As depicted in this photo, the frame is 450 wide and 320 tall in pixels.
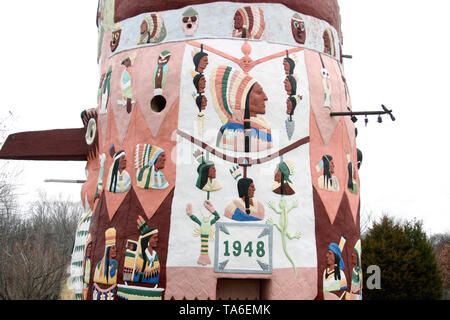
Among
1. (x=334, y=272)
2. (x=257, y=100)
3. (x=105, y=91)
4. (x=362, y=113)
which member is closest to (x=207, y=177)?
(x=257, y=100)

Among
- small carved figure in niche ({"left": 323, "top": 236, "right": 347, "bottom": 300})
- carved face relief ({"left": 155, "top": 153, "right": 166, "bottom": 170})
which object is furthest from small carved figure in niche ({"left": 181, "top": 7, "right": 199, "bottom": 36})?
small carved figure in niche ({"left": 323, "top": 236, "right": 347, "bottom": 300})

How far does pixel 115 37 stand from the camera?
585 inches

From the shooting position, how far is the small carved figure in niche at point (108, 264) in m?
13.3

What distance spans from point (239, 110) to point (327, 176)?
259 cm

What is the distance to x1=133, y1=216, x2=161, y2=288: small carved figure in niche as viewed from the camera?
12.7 metres

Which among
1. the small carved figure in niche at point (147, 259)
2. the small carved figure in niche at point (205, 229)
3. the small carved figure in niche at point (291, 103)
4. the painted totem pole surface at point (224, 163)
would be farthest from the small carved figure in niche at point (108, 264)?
the small carved figure in niche at point (291, 103)

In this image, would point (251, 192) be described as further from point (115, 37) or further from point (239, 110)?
point (115, 37)

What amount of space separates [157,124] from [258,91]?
7.85 feet

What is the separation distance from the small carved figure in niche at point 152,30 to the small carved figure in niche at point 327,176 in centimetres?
473

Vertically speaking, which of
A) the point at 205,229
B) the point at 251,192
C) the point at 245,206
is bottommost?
the point at 205,229

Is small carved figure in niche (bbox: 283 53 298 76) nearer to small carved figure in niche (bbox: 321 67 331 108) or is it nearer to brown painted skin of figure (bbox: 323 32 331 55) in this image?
small carved figure in niche (bbox: 321 67 331 108)

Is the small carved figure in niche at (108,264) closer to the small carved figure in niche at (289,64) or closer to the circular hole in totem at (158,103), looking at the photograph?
the circular hole in totem at (158,103)
